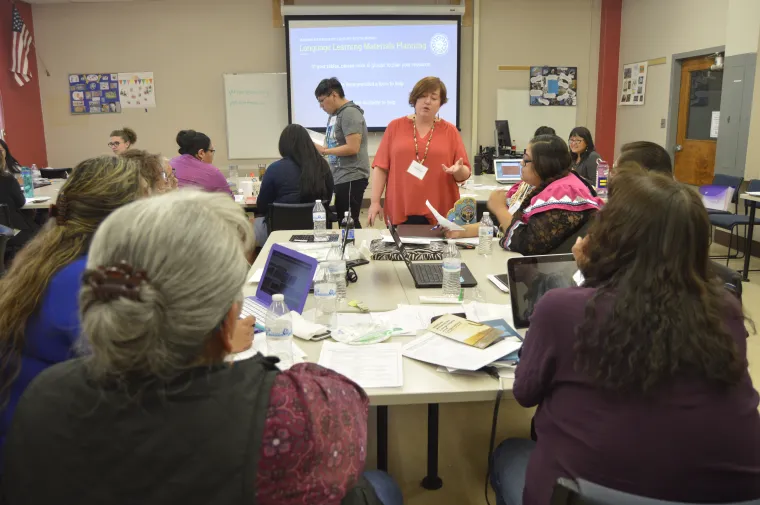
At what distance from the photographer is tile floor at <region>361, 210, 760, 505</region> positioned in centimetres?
218

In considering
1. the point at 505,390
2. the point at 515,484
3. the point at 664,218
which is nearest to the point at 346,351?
the point at 505,390

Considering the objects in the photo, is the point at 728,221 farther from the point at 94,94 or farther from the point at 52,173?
the point at 94,94

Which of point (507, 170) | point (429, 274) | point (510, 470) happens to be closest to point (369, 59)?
point (507, 170)

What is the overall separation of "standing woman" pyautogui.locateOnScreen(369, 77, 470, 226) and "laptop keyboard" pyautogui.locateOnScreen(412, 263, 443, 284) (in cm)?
91

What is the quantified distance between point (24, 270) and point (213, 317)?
2.52 ft

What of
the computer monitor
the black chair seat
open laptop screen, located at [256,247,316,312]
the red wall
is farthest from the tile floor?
the red wall

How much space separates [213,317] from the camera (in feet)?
2.84

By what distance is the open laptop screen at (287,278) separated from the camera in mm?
1993

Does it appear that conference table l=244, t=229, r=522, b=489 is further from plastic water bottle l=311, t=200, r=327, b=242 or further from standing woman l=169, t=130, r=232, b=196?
standing woman l=169, t=130, r=232, b=196

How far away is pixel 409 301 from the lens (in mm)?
2223

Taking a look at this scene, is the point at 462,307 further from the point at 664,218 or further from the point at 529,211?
the point at 664,218

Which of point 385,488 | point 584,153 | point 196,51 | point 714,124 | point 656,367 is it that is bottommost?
point 385,488

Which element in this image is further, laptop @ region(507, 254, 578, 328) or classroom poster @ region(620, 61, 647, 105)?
classroom poster @ region(620, 61, 647, 105)

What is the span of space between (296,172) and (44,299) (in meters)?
2.82
